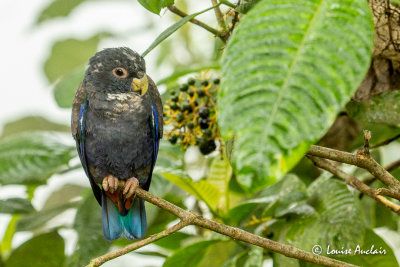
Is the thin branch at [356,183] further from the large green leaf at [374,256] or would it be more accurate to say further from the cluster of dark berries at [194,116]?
the cluster of dark berries at [194,116]

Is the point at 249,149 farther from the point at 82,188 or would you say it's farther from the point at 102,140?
the point at 82,188

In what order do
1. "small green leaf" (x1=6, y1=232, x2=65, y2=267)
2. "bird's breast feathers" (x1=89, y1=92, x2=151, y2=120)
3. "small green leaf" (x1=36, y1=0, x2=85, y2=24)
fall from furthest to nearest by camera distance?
1. "small green leaf" (x1=36, y1=0, x2=85, y2=24)
2. "small green leaf" (x1=6, y1=232, x2=65, y2=267)
3. "bird's breast feathers" (x1=89, y1=92, x2=151, y2=120)

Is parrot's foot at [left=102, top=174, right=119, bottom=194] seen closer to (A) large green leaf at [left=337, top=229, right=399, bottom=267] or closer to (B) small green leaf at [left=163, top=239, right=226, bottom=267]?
(B) small green leaf at [left=163, top=239, right=226, bottom=267]

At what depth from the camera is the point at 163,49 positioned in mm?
3129

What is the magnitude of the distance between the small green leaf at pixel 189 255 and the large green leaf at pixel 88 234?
37 cm

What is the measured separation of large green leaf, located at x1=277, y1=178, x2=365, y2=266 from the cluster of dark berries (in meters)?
0.42

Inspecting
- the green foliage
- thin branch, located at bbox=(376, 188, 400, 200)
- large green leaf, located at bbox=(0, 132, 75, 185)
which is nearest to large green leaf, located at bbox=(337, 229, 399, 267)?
the green foliage

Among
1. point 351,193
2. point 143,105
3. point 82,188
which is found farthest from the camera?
point 82,188

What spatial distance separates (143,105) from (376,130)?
1.01 metres

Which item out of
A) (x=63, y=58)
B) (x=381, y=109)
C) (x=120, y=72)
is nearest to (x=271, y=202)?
(x=381, y=109)

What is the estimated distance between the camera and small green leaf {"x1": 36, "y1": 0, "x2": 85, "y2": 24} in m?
2.63

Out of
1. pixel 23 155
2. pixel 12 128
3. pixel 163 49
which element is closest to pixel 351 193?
pixel 23 155

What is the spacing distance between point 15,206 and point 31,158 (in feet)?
0.69

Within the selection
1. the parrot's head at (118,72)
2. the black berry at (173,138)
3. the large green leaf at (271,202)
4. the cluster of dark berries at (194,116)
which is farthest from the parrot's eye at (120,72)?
the large green leaf at (271,202)
